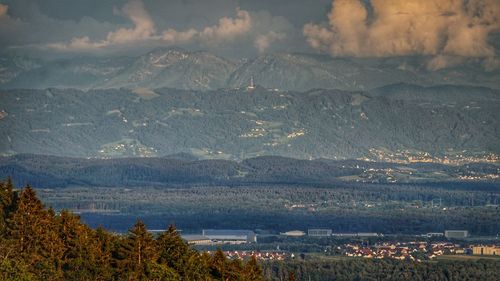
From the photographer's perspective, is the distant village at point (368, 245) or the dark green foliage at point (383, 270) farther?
the distant village at point (368, 245)

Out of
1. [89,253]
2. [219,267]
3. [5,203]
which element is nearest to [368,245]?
[5,203]

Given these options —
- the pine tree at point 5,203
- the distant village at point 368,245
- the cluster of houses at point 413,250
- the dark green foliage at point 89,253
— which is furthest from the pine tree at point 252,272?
the cluster of houses at point 413,250

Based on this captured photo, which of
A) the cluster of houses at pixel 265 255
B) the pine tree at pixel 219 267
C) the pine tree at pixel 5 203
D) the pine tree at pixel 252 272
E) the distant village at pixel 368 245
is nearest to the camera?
the pine tree at pixel 5 203

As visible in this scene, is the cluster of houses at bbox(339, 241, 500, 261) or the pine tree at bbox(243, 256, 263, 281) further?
the cluster of houses at bbox(339, 241, 500, 261)

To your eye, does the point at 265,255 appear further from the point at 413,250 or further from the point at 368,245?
the point at 368,245

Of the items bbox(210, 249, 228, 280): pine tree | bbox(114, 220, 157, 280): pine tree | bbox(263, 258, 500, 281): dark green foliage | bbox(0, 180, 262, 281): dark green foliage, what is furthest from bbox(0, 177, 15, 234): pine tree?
bbox(263, 258, 500, 281): dark green foliage

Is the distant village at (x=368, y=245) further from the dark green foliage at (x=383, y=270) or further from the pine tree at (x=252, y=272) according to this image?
the pine tree at (x=252, y=272)

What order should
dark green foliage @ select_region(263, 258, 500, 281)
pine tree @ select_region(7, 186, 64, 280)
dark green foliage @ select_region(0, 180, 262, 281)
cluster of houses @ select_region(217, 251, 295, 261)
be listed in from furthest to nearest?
cluster of houses @ select_region(217, 251, 295, 261)
dark green foliage @ select_region(263, 258, 500, 281)
dark green foliage @ select_region(0, 180, 262, 281)
pine tree @ select_region(7, 186, 64, 280)

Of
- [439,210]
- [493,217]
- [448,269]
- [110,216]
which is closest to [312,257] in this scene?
[448,269]

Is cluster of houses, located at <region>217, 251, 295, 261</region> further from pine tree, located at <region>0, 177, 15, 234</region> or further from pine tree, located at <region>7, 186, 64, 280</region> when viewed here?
pine tree, located at <region>7, 186, 64, 280</region>
